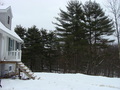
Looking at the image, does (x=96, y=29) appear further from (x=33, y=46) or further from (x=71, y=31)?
(x=33, y=46)

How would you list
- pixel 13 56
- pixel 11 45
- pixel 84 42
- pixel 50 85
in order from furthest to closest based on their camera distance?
pixel 84 42 < pixel 11 45 < pixel 13 56 < pixel 50 85

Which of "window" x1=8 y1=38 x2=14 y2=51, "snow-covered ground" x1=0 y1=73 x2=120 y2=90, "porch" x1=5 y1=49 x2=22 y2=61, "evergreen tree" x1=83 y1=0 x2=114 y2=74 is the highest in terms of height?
"evergreen tree" x1=83 y1=0 x2=114 y2=74

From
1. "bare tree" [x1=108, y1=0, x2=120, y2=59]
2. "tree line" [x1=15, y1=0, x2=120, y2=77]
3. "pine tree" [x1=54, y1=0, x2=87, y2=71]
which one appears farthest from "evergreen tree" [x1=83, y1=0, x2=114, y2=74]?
"bare tree" [x1=108, y1=0, x2=120, y2=59]

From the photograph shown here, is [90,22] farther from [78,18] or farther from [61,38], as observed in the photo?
[61,38]

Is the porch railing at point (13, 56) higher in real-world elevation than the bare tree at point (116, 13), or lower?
lower

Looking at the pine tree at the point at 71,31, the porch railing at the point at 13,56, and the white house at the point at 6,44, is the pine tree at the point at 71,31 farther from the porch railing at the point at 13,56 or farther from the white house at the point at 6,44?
the porch railing at the point at 13,56

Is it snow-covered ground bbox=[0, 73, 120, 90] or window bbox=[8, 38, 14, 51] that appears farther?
window bbox=[8, 38, 14, 51]

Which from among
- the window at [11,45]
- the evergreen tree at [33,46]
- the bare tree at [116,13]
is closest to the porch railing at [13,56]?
the window at [11,45]

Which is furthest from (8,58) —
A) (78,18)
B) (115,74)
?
(115,74)

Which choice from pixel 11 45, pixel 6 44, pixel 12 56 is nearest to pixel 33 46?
pixel 11 45

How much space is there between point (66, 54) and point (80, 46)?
330 cm

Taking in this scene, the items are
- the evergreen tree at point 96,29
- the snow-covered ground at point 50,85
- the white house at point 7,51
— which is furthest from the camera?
the evergreen tree at point 96,29

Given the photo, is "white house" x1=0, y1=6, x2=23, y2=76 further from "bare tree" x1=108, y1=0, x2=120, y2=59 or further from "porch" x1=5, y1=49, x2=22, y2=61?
"bare tree" x1=108, y1=0, x2=120, y2=59

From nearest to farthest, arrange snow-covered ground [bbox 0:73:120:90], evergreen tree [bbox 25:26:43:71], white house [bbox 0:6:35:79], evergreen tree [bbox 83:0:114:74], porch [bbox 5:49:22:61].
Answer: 1. snow-covered ground [bbox 0:73:120:90]
2. white house [bbox 0:6:35:79]
3. porch [bbox 5:49:22:61]
4. evergreen tree [bbox 83:0:114:74]
5. evergreen tree [bbox 25:26:43:71]
